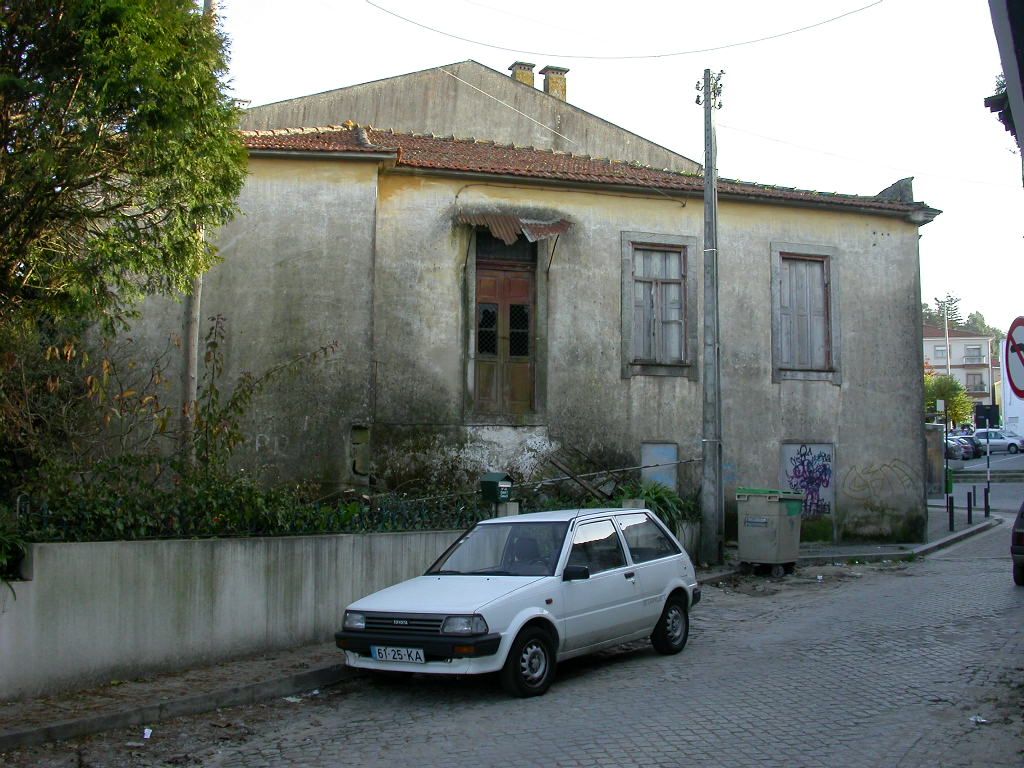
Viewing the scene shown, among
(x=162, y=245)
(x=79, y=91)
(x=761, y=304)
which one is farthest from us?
(x=761, y=304)

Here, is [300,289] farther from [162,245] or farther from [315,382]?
[162,245]

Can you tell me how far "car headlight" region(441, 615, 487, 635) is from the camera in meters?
7.89

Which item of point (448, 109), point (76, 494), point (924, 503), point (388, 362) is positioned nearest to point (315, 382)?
point (388, 362)

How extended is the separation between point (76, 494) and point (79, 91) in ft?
11.7

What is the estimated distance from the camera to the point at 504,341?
17.4 meters

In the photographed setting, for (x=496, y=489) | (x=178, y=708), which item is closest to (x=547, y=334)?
(x=496, y=489)

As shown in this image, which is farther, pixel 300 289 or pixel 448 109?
pixel 448 109

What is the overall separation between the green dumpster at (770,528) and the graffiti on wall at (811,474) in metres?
3.02

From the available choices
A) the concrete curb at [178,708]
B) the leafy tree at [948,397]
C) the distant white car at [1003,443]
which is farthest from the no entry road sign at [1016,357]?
the leafy tree at [948,397]

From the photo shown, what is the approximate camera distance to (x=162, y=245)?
8.57 meters

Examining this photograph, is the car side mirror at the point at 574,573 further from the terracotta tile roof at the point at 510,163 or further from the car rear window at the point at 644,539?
the terracotta tile roof at the point at 510,163

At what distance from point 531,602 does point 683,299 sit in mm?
11250

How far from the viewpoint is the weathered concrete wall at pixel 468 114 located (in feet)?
76.1

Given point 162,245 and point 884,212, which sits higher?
point 884,212
